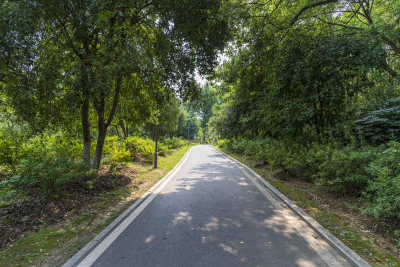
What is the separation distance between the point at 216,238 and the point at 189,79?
5458 mm

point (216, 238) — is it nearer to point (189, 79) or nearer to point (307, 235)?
point (307, 235)

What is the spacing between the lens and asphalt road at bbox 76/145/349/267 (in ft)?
8.66

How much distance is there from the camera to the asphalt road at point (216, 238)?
2641 mm

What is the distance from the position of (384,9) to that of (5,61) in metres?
14.2

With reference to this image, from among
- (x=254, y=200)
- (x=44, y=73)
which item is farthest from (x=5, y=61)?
(x=254, y=200)

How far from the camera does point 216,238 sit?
3197 mm

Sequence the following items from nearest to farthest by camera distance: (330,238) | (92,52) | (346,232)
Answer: (330,238), (346,232), (92,52)

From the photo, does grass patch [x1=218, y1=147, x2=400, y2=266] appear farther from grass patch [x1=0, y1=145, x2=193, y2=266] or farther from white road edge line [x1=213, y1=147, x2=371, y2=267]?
grass patch [x1=0, y1=145, x2=193, y2=266]

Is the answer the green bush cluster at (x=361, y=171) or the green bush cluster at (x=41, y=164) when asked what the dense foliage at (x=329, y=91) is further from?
the green bush cluster at (x=41, y=164)

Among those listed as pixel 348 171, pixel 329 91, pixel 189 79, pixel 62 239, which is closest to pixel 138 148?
pixel 189 79

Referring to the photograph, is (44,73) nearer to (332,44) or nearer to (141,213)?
(141,213)

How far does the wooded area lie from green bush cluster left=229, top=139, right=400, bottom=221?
0.03m

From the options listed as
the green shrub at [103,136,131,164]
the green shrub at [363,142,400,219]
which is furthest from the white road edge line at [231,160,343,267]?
the green shrub at [103,136,131,164]

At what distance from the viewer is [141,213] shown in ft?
14.3
